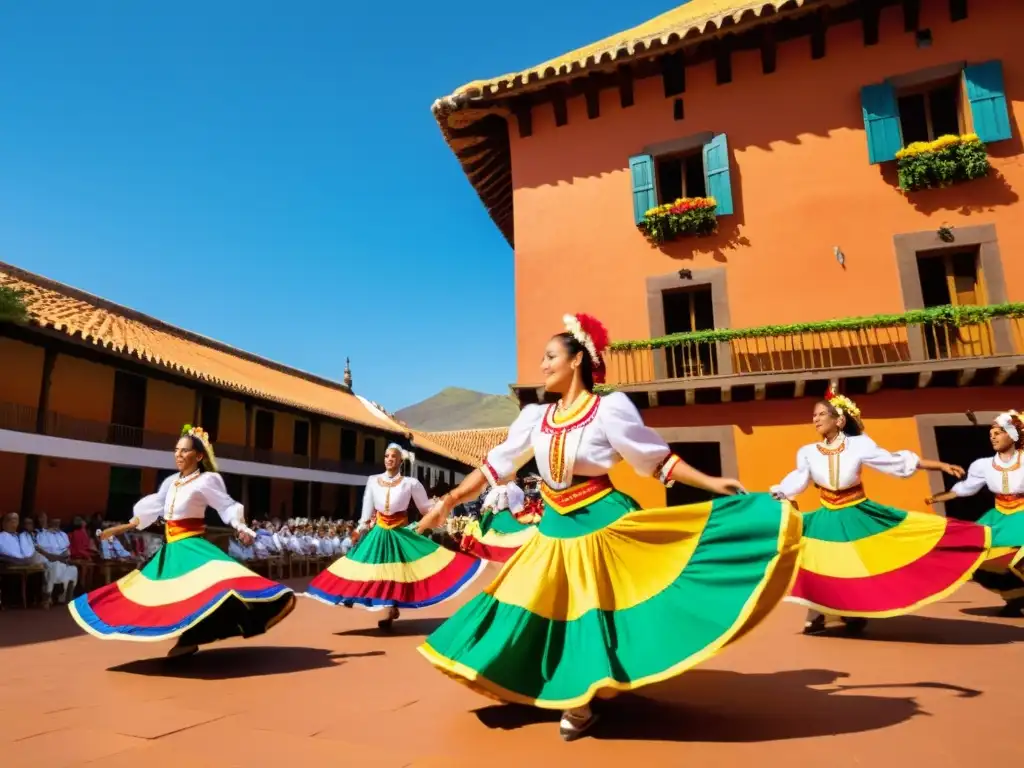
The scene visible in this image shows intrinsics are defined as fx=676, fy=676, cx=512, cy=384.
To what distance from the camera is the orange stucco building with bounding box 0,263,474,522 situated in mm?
13469

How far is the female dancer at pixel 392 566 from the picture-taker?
5812 millimetres

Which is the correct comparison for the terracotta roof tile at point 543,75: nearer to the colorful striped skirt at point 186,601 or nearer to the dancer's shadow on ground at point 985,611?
the dancer's shadow on ground at point 985,611

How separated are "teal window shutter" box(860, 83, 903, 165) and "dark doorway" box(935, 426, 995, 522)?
516 centimetres

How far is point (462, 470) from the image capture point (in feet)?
119

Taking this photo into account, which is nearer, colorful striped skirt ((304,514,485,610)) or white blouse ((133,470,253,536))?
white blouse ((133,470,253,536))

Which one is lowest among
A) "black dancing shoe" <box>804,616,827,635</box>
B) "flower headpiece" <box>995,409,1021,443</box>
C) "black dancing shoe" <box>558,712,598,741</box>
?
"black dancing shoe" <box>804,616,827,635</box>

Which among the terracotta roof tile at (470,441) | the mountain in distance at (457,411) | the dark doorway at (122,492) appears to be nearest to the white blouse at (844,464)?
the dark doorway at (122,492)

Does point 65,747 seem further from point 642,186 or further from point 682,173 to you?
point 682,173

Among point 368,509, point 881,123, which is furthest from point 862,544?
point 881,123

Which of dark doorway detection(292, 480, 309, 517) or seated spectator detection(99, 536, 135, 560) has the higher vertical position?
dark doorway detection(292, 480, 309, 517)

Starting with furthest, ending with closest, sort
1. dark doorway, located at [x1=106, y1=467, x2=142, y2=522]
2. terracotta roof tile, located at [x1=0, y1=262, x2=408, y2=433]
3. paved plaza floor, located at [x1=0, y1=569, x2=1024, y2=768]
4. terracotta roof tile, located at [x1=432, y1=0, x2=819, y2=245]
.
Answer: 1. dark doorway, located at [x1=106, y1=467, x2=142, y2=522]
2. terracotta roof tile, located at [x1=0, y1=262, x2=408, y2=433]
3. terracotta roof tile, located at [x1=432, y1=0, x2=819, y2=245]
4. paved plaza floor, located at [x1=0, y1=569, x2=1024, y2=768]

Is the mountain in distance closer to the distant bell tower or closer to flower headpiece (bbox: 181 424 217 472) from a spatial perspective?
the distant bell tower

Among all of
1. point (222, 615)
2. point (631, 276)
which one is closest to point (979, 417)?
point (631, 276)

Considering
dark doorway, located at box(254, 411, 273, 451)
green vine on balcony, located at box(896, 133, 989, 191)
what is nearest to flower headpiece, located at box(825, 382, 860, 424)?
green vine on balcony, located at box(896, 133, 989, 191)
